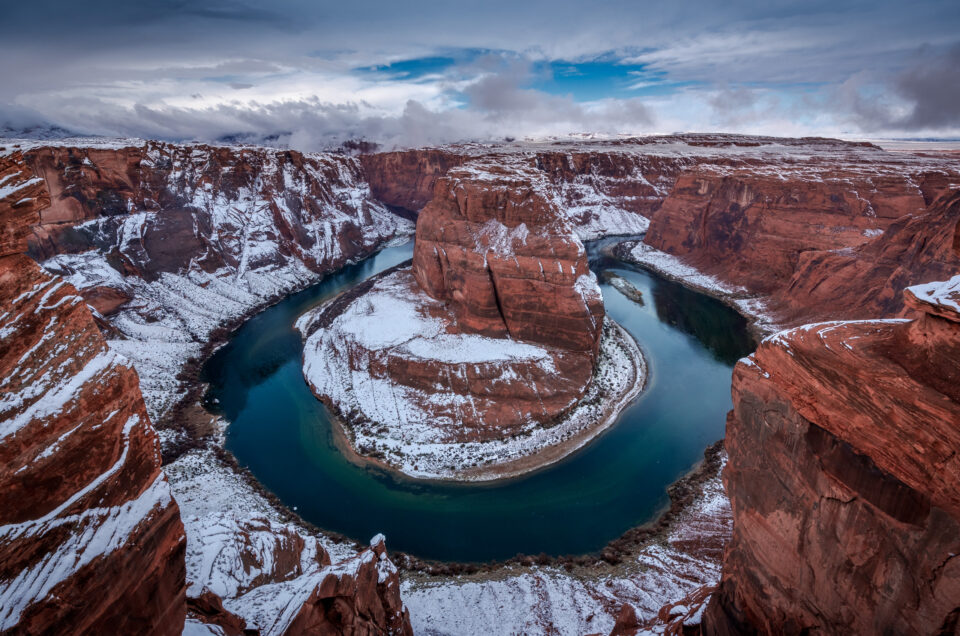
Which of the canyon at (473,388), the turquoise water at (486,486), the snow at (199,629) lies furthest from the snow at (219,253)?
the snow at (199,629)

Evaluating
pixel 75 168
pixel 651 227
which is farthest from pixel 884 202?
pixel 75 168

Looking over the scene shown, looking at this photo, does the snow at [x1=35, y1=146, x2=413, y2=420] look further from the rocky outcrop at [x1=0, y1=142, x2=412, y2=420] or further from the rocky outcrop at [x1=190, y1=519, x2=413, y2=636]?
the rocky outcrop at [x1=190, y1=519, x2=413, y2=636]

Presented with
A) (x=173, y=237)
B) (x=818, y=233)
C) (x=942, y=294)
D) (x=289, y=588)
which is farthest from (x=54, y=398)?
(x=818, y=233)

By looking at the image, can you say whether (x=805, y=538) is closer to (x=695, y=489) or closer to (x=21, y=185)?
(x=21, y=185)

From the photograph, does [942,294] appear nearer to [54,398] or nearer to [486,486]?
[54,398]

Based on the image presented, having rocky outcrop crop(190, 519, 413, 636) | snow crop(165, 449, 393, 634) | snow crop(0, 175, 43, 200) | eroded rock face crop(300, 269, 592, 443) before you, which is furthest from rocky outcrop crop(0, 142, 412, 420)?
snow crop(0, 175, 43, 200)

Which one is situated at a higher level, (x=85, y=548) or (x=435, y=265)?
(x=85, y=548)
